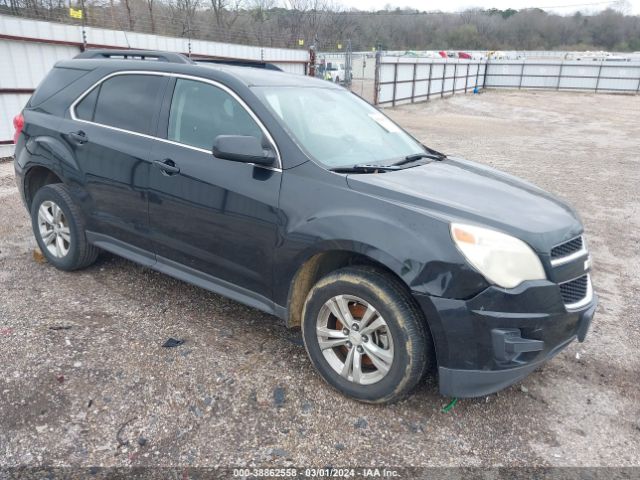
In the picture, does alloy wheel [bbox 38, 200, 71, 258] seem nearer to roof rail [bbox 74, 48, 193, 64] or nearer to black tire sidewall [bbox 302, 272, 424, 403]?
roof rail [bbox 74, 48, 193, 64]

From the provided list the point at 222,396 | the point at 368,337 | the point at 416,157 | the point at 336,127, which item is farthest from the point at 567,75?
the point at 222,396

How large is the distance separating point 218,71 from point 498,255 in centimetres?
219

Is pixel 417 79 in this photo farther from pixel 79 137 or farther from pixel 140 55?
pixel 79 137

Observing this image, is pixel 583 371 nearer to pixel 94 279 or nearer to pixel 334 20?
pixel 94 279

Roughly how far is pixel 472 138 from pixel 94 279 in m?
13.2

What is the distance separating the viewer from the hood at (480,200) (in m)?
2.65

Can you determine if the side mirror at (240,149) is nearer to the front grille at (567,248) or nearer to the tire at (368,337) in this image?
the tire at (368,337)

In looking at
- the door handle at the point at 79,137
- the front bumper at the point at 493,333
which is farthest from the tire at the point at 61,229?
the front bumper at the point at 493,333

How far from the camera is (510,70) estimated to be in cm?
3716

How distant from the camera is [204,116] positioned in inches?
135

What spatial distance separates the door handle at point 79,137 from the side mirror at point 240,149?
156 centimetres

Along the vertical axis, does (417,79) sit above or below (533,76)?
above

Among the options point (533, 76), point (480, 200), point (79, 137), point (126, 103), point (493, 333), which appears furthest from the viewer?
point (533, 76)

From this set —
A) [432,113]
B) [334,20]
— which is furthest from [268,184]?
[334,20]
